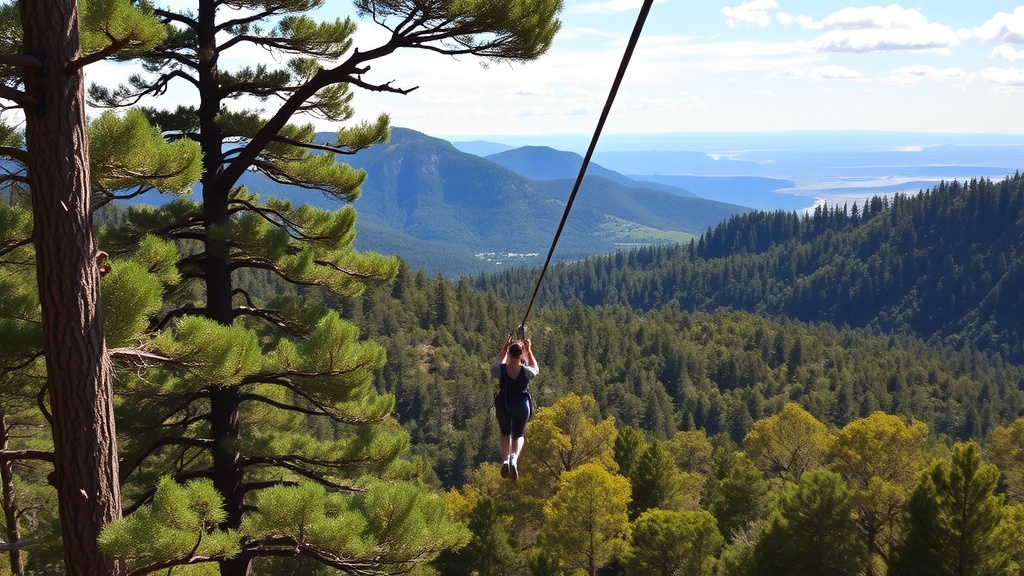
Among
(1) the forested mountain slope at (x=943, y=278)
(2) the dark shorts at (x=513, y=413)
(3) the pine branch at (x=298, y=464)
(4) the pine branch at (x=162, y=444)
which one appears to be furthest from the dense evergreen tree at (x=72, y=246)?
(1) the forested mountain slope at (x=943, y=278)

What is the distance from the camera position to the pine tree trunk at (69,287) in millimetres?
4461

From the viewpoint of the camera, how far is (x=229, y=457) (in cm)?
794

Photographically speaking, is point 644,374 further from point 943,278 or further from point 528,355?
point 943,278

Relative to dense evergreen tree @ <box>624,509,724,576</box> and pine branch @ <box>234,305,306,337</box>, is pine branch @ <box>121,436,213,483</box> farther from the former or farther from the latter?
dense evergreen tree @ <box>624,509,724,576</box>

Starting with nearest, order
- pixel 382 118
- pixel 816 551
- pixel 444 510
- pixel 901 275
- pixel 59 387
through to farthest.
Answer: pixel 59 387 < pixel 444 510 < pixel 382 118 < pixel 816 551 < pixel 901 275

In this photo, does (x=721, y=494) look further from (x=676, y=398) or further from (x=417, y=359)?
(x=676, y=398)

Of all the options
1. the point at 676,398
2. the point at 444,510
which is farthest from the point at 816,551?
the point at 676,398

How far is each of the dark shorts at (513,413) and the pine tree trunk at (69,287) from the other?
14.2 ft

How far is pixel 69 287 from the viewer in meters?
4.61

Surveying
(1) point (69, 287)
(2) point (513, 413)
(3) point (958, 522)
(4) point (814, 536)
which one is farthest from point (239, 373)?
(4) point (814, 536)

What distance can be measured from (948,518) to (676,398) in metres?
83.9

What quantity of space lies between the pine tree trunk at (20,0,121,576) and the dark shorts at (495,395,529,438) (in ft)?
14.2

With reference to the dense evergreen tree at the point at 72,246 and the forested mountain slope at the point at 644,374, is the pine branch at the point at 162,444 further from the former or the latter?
the forested mountain slope at the point at 644,374

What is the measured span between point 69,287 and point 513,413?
496 cm
